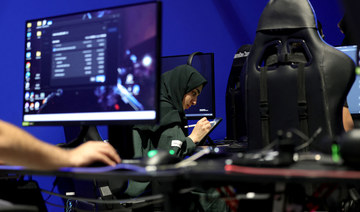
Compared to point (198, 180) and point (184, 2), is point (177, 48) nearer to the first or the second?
point (184, 2)

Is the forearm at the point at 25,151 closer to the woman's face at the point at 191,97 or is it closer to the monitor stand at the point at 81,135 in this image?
the monitor stand at the point at 81,135

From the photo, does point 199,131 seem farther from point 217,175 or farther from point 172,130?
point 217,175

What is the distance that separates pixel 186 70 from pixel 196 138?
1.56 ft

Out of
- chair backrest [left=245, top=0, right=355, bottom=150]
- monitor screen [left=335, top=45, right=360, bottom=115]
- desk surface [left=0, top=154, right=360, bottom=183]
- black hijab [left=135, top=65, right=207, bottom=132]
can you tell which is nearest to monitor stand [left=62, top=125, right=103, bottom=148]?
desk surface [left=0, top=154, right=360, bottom=183]

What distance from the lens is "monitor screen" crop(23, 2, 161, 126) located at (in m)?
1.25

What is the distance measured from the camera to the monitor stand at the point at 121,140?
1382 millimetres

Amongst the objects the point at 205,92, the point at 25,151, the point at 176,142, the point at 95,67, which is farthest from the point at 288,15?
→ the point at 205,92

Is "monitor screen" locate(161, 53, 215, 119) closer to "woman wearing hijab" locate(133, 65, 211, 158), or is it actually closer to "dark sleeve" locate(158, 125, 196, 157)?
"woman wearing hijab" locate(133, 65, 211, 158)

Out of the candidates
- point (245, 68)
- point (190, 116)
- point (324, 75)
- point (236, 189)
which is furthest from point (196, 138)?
point (236, 189)

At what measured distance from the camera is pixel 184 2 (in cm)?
368

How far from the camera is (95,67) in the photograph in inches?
52.6

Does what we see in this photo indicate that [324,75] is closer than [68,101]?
No

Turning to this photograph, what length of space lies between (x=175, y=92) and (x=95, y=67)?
126 centimetres

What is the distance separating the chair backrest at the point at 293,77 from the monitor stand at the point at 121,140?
0.55 metres
